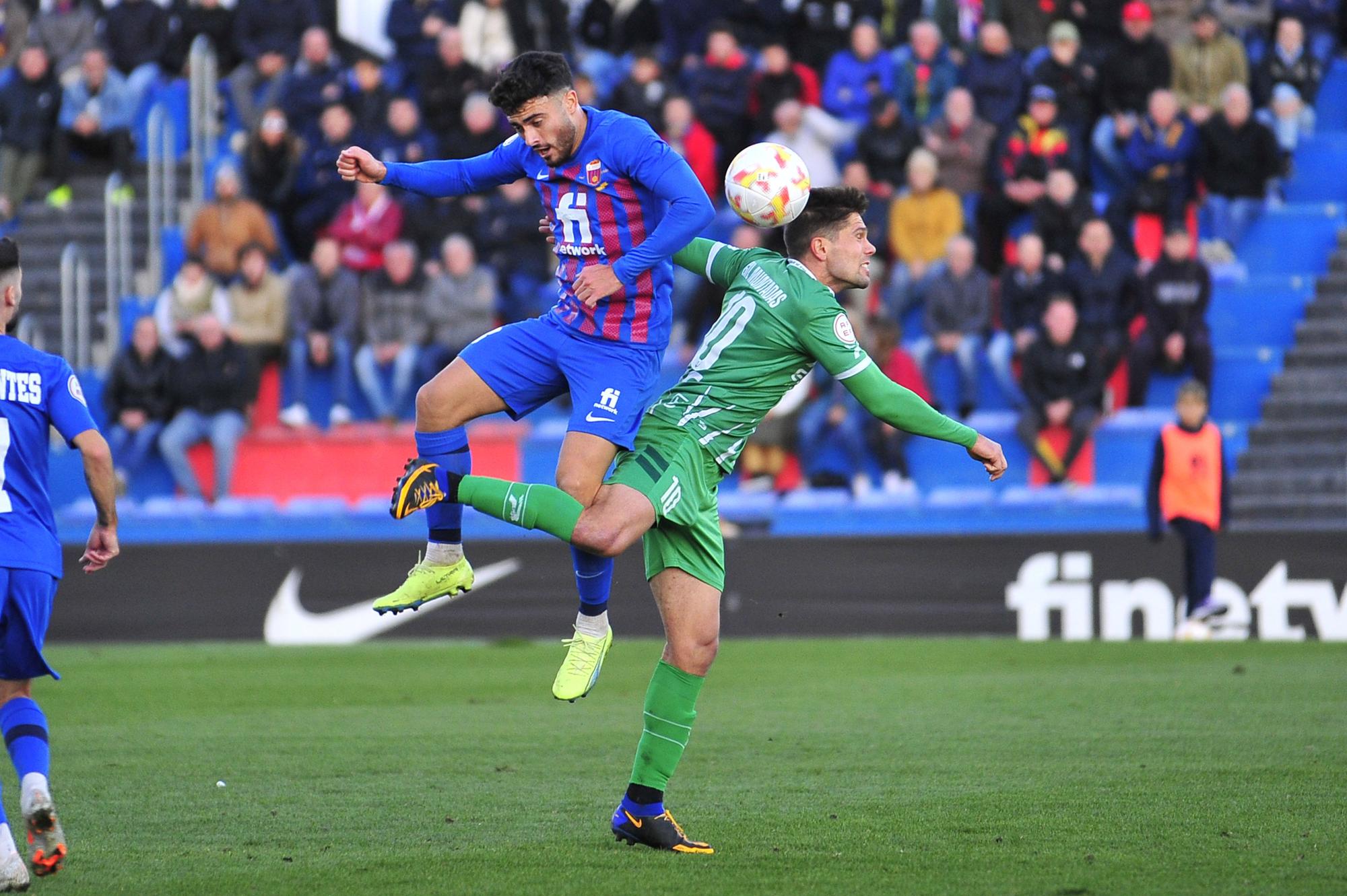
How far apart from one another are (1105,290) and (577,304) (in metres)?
9.68

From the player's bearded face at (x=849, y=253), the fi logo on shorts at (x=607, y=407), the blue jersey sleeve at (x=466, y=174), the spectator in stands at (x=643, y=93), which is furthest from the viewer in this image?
the spectator in stands at (x=643, y=93)

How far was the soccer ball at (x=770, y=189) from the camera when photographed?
21.0 feet

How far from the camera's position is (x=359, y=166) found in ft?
21.3

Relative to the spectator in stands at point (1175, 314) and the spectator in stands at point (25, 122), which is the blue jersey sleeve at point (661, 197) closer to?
the spectator in stands at point (1175, 314)

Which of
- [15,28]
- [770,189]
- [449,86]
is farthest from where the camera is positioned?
[15,28]

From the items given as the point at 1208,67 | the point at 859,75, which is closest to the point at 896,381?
the point at 859,75

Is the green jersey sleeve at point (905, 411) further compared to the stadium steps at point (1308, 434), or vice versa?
the stadium steps at point (1308, 434)

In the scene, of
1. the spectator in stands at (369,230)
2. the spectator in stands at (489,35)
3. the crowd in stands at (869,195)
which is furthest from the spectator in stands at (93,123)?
the spectator in stands at (489,35)

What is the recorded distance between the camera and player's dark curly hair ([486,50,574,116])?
6285 mm

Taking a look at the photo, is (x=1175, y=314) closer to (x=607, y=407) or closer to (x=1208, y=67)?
(x=1208, y=67)

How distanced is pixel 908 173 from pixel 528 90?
411 inches

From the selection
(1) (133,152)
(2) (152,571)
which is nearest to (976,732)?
(2) (152,571)

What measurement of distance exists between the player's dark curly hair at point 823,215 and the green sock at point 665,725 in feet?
5.29

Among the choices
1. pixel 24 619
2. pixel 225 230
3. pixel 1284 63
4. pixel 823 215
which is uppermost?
pixel 1284 63
